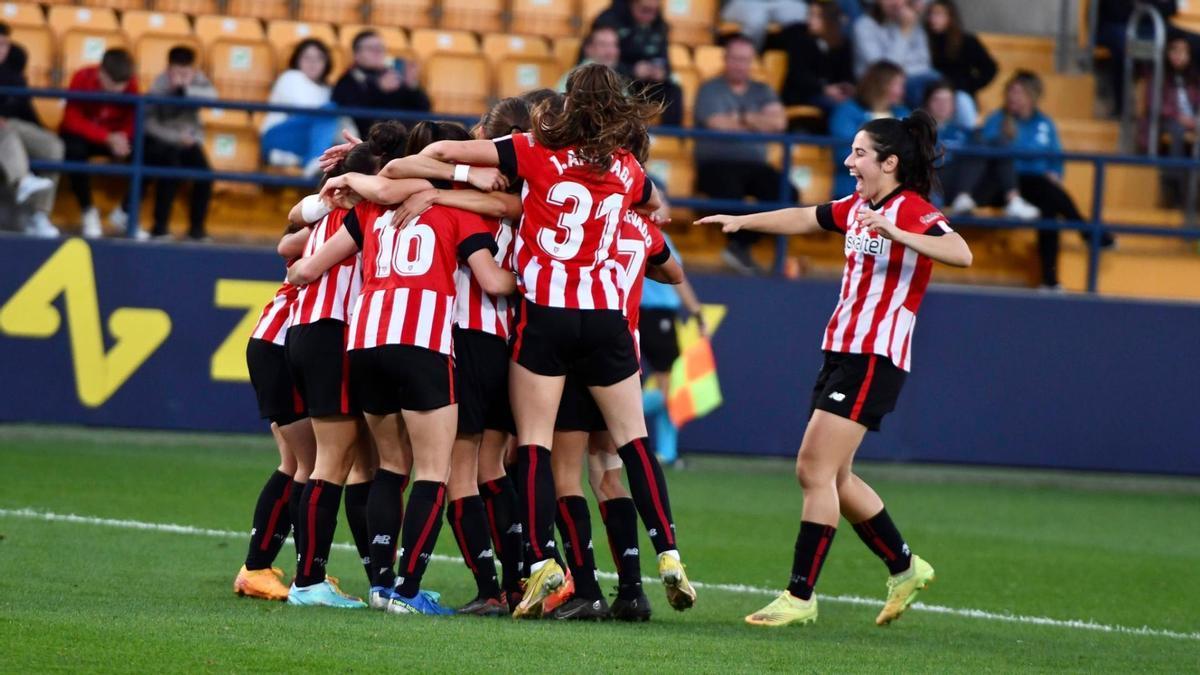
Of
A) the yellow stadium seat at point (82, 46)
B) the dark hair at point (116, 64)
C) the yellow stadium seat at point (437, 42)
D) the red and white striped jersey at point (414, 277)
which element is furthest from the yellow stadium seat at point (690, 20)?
the red and white striped jersey at point (414, 277)

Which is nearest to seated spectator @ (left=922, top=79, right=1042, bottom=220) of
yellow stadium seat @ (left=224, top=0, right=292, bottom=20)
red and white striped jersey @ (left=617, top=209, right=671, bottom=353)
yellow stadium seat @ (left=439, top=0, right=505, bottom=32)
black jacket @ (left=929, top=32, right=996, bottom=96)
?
black jacket @ (left=929, top=32, right=996, bottom=96)

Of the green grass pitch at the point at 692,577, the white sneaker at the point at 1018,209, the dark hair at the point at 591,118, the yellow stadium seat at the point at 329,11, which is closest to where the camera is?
the green grass pitch at the point at 692,577

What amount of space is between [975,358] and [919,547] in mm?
3913

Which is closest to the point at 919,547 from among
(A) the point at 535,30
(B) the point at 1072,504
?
(B) the point at 1072,504

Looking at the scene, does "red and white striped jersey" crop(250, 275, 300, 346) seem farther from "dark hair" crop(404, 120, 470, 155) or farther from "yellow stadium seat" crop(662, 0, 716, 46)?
"yellow stadium seat" crop(662, 0, 716, 46)

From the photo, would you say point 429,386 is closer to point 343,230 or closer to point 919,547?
point 343,230

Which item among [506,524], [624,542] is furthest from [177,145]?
[624,542]

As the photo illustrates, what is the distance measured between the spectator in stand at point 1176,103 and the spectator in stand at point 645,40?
14.5 ft

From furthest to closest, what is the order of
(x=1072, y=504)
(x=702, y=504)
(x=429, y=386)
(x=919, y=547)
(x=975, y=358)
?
(x=975, y=358) < (x=1072, y=504) < (x=702, y=504) < (x=919, y=547) < (x=429, y=386)

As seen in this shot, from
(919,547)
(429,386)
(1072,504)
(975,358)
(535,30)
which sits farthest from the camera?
(535,30)

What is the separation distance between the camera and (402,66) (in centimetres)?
1463

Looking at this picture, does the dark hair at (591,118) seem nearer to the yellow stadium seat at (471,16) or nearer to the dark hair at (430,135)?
the dark hair at (430,135)

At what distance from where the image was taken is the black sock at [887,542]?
747 centimetres

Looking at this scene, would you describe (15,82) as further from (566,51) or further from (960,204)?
(960,204)
